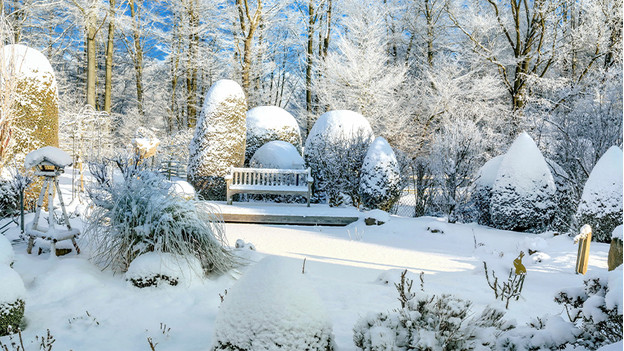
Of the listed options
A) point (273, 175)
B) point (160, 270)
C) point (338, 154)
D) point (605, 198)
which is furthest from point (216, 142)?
point (605, 198)

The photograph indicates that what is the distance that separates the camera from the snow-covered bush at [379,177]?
902 centimetres

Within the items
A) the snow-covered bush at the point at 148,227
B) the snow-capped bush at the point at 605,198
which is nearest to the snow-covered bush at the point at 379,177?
the snow-capped bush at the point at 605,198

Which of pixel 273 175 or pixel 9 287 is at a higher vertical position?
pixel 273 175

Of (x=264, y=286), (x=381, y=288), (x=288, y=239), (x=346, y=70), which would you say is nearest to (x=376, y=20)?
(x=346, y=70)

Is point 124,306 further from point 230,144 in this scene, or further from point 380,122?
point 380,122

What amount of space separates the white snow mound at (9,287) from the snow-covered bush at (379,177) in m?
7.20

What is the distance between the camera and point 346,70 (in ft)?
50.9

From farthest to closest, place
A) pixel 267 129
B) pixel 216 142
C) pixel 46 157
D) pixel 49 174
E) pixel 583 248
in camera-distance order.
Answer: pixel 267 129 → pixel 216 142 → pixel 583 248 → pixel 49 174 → pixel 46 157

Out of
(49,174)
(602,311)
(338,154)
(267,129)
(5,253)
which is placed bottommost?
(5,253)

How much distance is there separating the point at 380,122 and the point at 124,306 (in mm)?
13175

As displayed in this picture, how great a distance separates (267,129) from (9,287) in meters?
8.83

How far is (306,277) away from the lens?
2.16 m

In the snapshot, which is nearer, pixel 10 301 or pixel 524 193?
pixel 10 301

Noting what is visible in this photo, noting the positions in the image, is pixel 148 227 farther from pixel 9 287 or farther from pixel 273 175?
pixel 273 175
